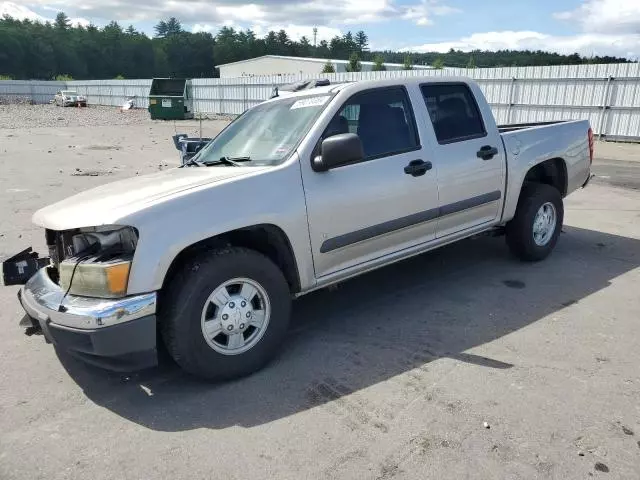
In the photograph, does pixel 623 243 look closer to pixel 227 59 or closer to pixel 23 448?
pixel 23 448

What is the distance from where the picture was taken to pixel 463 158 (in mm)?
4586

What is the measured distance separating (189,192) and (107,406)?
4.58 feet

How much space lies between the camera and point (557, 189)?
5.75 meters

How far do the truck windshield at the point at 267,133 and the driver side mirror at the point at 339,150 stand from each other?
0.28 meters

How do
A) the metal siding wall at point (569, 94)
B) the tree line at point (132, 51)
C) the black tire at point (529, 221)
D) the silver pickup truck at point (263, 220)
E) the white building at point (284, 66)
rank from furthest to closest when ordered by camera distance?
the tree line at point (132, 51) → the white building at point (284, 66) → the metal siding wall at point (569, 94) → the black tire at point (529, 221) → the silver pickup truck at point (263, 220)

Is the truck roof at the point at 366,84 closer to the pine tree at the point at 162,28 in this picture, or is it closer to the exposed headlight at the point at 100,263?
the exposed headlight at the point at 100,263

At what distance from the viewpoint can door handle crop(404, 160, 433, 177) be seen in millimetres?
4145

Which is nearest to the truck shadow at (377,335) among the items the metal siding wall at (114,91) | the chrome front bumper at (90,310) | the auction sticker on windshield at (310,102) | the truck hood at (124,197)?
the chrome front bumper at (90,310)

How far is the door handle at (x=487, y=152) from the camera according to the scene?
4.76 metres

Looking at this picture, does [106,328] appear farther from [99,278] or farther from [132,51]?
[132,51]

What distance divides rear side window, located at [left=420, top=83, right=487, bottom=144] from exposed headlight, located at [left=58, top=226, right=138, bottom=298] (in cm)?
271

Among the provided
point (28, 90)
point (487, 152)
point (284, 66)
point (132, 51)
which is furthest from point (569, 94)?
point (132, 51)

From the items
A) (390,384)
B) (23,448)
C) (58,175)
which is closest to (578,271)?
(390,384)

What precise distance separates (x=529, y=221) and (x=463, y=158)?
1.25 meters
